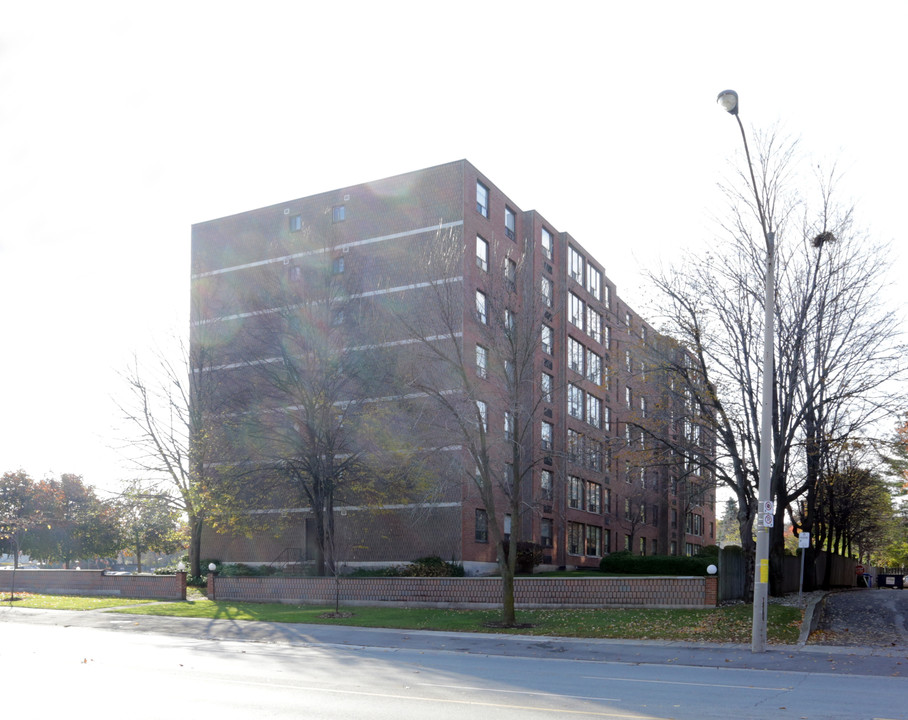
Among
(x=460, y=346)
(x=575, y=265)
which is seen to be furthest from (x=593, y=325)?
(x=460, y=346)

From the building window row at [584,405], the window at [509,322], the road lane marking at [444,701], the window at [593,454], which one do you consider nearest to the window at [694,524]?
the building window row at [584,405]

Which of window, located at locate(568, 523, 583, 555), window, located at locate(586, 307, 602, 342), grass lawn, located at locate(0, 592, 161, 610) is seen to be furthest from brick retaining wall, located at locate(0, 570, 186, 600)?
window, located at locate(586, 307, 602, 342)

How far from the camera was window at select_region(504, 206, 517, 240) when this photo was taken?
47.8m

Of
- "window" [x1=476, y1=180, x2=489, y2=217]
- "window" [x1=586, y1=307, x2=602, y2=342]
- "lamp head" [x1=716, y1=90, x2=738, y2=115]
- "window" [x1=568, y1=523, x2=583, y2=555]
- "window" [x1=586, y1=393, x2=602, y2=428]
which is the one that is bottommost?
"window" [x1=568, y1=523, x2=583, y2=555]

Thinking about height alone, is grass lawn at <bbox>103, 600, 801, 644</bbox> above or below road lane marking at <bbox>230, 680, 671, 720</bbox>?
below

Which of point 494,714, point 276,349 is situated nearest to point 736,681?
point 494,714

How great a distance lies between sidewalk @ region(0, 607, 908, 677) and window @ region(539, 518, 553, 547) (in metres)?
25.9

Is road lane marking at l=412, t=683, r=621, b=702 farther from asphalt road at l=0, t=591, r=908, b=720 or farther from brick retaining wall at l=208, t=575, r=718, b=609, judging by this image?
brick retaining wall at l=208, t=575, r=718, b=609

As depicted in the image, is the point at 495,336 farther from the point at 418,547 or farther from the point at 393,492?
the point at 418,547

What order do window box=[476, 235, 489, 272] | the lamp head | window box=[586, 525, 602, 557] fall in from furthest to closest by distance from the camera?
1. window box=[586, 525, 602, 557]
2. window box=[476, 235, 489, 272]
3. the lamp head

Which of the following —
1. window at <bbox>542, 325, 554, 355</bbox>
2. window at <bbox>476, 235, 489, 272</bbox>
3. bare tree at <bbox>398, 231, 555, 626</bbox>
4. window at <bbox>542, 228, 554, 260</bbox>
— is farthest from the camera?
window at <bbox>542, 228, 554, 260</bbox>

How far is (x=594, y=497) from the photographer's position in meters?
58.8

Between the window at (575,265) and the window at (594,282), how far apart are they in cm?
151

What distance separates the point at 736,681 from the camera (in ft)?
43.5
